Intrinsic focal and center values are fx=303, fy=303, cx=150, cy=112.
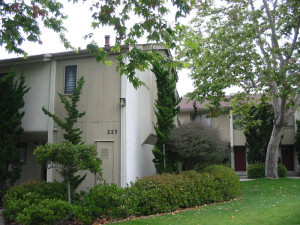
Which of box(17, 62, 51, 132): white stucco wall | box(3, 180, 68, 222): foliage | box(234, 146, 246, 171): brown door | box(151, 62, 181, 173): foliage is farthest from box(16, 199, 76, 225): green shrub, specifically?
box(234, 146, 246, 171): brown door

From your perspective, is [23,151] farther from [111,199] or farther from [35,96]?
[111,199]

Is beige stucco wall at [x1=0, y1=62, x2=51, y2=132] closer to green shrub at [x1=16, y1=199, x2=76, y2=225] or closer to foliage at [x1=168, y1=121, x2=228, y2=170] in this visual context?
green shrub at [x1=16, y1=199, x2=76, y2=225]

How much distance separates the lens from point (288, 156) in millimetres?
26281

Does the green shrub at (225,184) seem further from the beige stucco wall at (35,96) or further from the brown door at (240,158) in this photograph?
the brown door at (240,158)

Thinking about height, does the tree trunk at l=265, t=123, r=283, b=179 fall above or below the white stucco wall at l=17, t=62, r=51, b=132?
below

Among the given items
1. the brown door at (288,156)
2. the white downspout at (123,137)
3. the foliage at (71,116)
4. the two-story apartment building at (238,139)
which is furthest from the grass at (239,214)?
the brown door at (288,156)

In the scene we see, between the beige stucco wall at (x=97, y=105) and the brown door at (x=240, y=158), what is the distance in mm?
18160

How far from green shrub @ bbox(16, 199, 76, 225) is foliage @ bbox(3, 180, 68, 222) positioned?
8.9 inches

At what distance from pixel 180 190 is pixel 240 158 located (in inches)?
725

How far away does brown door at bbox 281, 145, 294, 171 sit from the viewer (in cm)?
2614

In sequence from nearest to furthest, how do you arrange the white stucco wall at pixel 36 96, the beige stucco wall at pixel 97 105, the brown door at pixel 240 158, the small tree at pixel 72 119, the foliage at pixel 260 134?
the small tree at pixel 72 119 → the beige stucco wall at pixel 97 105 → the white stucco wall at pixel 36 96 → the foliage at pixel 260 134 → the brown door at pixel 240 158

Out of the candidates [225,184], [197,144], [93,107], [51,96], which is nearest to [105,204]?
[93,107]

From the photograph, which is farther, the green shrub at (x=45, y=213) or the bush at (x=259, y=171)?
the bush at (x=259, y=171)

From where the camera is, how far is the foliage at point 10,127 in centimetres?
1214
